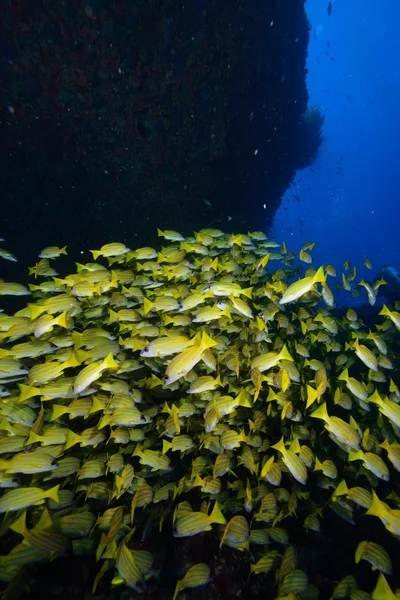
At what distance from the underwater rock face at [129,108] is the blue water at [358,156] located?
20350 millimetres

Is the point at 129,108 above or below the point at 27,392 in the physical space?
above

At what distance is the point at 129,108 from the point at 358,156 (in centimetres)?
14483

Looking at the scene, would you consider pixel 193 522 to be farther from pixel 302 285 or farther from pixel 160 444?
pixel 302 285

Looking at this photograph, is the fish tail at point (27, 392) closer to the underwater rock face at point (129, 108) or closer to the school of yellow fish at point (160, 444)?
the school of yellow fish at point (160, 444)

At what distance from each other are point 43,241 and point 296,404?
351 inches

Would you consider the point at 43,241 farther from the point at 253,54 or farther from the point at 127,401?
the point at 253,54

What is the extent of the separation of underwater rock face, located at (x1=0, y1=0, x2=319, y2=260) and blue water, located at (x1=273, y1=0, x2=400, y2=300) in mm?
20350

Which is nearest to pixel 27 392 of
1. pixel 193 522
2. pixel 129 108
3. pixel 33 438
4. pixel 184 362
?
pixel 33 438

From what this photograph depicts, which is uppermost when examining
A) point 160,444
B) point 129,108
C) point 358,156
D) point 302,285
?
point 358,156

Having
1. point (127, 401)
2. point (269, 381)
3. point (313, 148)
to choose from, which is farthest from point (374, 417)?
point (313, 148)

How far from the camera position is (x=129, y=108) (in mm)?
8570

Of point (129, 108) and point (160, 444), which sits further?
point (129, 108)

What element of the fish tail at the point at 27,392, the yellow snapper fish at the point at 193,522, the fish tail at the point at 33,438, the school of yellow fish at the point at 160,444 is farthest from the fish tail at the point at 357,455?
the fish tail at the point at 27,392

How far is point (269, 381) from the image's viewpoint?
4.11 m
